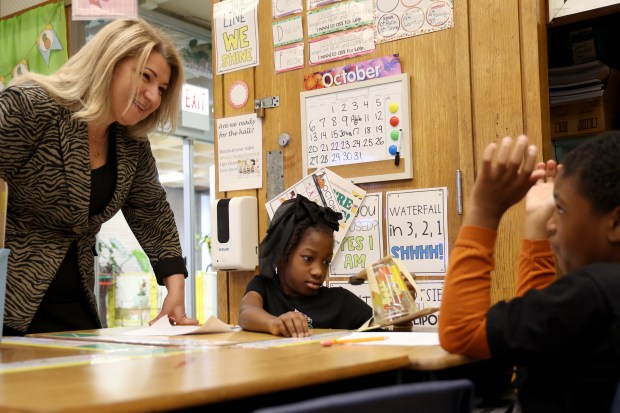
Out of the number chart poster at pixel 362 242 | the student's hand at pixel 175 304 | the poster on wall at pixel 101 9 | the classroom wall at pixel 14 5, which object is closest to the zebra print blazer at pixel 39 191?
the student's hand at pixel 175 304

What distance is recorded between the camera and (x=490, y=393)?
1.55 meters

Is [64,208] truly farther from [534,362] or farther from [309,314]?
[534,362]

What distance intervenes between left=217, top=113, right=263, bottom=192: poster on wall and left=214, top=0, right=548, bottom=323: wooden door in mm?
570

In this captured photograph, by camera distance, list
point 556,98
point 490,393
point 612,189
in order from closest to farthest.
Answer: point 612,189 → point 490,393 → point 556,98

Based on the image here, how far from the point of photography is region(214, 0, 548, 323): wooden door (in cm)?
277

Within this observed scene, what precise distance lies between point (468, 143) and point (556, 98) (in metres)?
0.50

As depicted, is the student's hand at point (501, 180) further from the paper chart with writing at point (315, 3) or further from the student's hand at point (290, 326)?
the paper chart with writing at point (315, 3)

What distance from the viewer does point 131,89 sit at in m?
2.17

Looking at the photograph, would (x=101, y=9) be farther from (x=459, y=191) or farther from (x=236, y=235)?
(x=459, y=191)

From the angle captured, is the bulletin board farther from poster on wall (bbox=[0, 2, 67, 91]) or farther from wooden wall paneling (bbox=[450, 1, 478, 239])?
poster on wall (bbox=[0, 2, 67, 91])

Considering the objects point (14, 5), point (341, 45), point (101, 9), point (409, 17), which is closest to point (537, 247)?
point (409, 17)

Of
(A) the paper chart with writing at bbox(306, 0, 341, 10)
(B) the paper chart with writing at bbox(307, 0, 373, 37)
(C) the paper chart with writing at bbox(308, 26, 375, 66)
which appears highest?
(A) the paper chart with writing at bbox(306, 0, 341, 10)

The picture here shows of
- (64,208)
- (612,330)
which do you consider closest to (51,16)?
(64,208)

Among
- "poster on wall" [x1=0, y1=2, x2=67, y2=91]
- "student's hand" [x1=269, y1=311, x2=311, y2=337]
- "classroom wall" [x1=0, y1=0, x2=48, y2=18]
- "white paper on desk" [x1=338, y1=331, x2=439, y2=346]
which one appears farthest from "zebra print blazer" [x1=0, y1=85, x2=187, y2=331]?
"classroom wall" [x1=0, y1=0, x2=48, y2=18]
